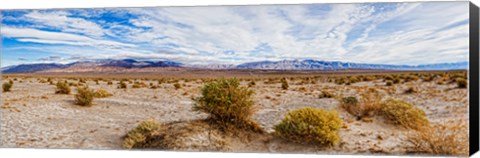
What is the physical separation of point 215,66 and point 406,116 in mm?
2855

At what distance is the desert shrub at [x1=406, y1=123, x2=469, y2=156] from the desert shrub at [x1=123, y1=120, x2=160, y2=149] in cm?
374

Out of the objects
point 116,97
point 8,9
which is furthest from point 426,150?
point 8,9

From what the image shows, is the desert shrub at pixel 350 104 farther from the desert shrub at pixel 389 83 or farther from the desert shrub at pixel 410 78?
the desert shrub at pixel 410 78

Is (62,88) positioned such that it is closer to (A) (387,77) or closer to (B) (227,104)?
(B) (227,104)

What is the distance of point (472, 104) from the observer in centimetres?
966

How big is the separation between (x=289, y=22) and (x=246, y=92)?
120cm

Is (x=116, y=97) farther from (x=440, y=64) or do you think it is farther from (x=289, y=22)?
(x=440, y=64)

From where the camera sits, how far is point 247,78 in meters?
10.7

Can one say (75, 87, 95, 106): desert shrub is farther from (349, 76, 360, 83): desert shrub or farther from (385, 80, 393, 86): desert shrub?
(385, 80, 393, 86): desert shrub

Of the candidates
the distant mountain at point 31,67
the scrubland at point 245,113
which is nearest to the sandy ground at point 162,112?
the scrubland at point 245,113

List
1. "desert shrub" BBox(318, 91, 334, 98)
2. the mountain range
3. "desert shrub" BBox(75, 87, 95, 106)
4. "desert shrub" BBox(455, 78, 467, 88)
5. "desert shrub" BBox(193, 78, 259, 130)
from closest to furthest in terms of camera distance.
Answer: "desert shrub" BBox(455, 78, 467, 88)
the mountain range
"desert shrub" BBox(318, 91, 334, 98)
"desert shrub" BBox(193, 78, 259, 130)
"desert shrub" BBox(75, 87, 95, 106)

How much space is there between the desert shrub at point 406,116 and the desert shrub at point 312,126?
752 millimetres

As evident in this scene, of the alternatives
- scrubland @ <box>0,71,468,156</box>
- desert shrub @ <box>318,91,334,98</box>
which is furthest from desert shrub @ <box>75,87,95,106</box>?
desert shrub @ <box>318,91,334,98</box>

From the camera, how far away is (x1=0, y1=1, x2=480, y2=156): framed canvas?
Result: 9.91 m
